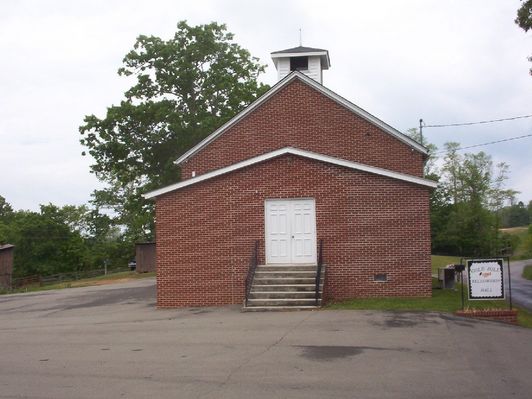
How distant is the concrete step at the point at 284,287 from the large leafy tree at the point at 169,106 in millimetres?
18951

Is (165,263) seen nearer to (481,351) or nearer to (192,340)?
(192,340)

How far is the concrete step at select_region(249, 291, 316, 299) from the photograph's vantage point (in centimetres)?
1692

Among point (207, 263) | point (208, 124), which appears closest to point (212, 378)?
point (207, 263)

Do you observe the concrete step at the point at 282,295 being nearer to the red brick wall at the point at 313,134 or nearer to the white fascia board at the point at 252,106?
the red brick wall at the point at 313,134

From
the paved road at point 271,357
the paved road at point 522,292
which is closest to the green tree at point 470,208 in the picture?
the paved road at point 522,292

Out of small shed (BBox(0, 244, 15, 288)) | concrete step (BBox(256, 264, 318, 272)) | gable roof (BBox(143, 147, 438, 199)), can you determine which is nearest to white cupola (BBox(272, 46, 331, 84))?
gable roof (BBox(143, 147, 438, 199))

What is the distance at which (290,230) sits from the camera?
18.8m

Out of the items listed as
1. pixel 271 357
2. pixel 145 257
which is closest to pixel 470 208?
pixel 145 257

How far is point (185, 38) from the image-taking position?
38.3 m

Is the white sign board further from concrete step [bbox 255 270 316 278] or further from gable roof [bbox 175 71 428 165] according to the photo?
gable roof [bbox 175 71 428 165]

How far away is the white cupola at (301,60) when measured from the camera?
85.7 feet

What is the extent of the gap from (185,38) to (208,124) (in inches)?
272

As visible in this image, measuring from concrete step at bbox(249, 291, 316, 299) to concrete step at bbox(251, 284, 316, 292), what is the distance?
141 millimetres

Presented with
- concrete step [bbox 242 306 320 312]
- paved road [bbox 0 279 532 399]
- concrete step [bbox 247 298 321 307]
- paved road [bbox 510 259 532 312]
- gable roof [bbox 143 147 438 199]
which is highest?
gable roof [bbox 143 147 438 199]
